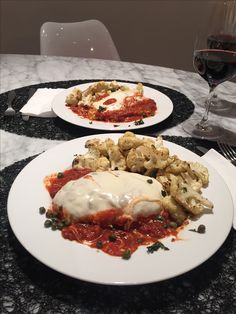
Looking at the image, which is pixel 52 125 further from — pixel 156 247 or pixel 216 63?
pixel 156 247

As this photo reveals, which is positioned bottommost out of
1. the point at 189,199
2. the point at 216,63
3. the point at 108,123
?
the point at 108,123

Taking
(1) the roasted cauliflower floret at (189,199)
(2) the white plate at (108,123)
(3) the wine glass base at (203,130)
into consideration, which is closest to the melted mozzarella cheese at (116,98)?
(2) the white plate at (108,123)

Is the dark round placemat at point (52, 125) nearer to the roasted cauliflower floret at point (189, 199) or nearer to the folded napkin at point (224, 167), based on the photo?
the folded napkin at point (224, 167)

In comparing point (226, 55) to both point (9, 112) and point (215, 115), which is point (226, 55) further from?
point (9, 112)

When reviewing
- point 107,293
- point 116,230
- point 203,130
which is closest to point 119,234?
point 116,230

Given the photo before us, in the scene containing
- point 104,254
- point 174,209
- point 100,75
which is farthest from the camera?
point 100,75

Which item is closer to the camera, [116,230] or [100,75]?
[116,230]
